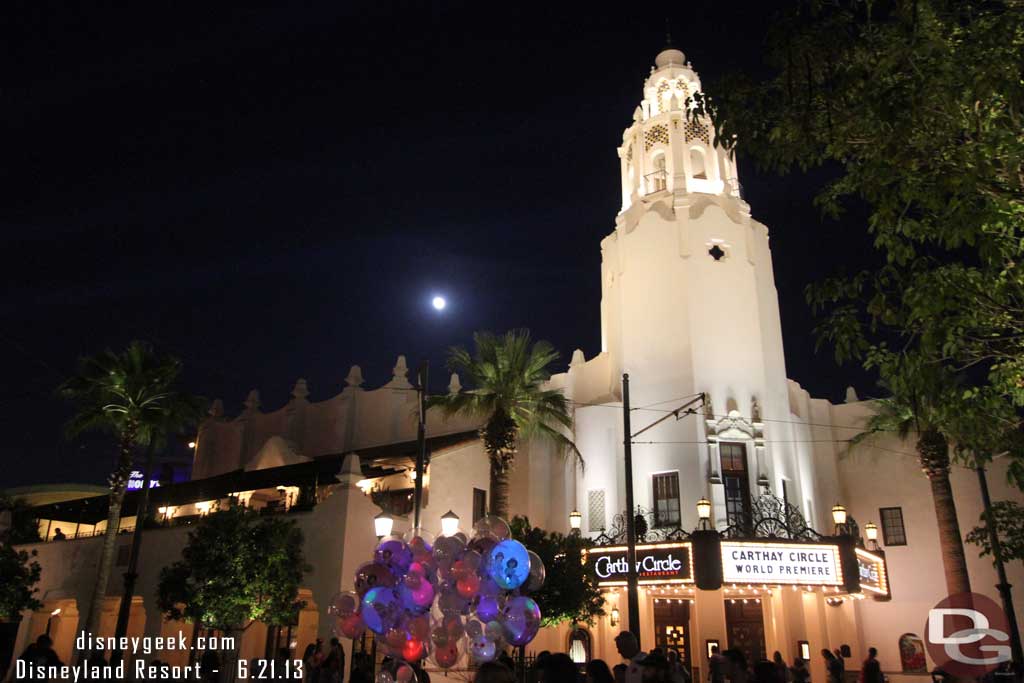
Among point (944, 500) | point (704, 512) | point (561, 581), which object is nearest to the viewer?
point (561, 581)

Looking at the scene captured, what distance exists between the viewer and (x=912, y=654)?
29.6 meters

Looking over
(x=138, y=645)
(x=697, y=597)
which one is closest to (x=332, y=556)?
(x=138, y=645)

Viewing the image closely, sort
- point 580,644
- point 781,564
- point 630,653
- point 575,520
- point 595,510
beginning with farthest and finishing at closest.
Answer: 1. point 595,510
2. point 580,644
3. point 575,520
4. point 781,564
5. point 630,653

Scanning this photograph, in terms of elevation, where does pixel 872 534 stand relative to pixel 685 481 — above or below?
below

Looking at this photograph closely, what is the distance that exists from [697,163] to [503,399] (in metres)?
15.6

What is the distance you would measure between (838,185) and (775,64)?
1.81m

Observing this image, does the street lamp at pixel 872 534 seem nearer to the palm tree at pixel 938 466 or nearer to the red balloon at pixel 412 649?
the palm tree at pixel 938 466

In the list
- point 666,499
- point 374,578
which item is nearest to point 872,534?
point 666,499

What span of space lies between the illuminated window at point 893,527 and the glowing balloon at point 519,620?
23.4 meters

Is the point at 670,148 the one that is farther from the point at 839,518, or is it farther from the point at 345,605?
the point at 345,605

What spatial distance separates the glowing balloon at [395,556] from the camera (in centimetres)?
1335

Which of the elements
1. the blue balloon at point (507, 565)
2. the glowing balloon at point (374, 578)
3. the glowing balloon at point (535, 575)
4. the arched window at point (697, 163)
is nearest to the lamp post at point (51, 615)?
the glowing balloon at point (374, 578)

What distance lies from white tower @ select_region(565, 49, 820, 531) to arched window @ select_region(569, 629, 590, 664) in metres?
3.76

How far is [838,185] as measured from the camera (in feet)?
33.0
